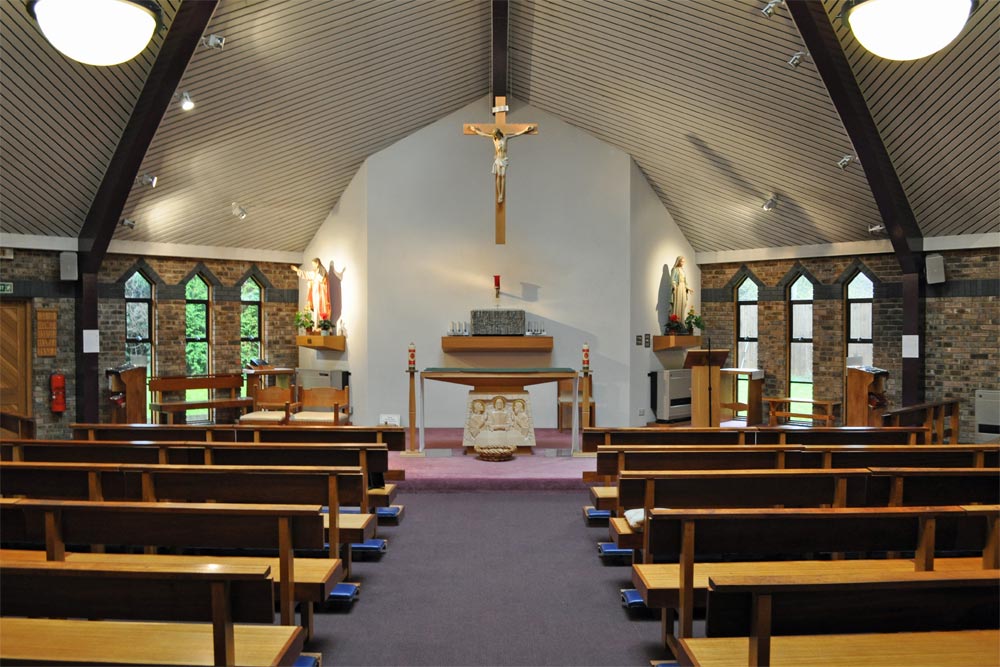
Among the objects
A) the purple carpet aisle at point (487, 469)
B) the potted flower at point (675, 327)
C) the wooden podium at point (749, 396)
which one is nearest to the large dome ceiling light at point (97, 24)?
the purple carpet aisle at point (487, 469)

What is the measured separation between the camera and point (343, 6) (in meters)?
7.46

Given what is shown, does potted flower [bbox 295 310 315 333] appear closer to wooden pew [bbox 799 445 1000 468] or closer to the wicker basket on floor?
the wicker basket on floor

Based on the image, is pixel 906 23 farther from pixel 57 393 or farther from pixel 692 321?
pixel 57 393

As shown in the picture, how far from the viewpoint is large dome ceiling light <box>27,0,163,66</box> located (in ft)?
13.3

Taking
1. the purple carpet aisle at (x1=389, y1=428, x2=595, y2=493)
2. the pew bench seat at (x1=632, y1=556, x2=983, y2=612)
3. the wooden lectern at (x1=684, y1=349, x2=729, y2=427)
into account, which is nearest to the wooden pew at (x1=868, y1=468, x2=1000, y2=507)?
the pew bench seat at (x1=632, y1=556, x2=983, y2=612)

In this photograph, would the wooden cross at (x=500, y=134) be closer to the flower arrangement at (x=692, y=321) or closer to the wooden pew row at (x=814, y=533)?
the flower arrangement at (x=692, y=321)

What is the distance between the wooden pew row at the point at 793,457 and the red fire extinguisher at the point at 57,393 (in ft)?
25.1

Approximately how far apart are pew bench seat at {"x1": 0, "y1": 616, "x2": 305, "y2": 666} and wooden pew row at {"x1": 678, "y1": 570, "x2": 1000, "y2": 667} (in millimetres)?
1394

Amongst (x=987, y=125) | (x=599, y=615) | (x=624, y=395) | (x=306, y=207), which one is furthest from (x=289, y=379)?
(x=987, y=125)

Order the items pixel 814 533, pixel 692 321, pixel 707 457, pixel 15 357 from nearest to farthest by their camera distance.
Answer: pixel 814 533
pixel 707 457
pixel 15 357
pixel 692 321

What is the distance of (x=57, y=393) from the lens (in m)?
9.10

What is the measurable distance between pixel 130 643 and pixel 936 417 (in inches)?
353

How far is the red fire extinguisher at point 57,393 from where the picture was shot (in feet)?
29.8

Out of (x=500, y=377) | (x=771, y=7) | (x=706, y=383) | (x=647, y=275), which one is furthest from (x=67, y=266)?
(x=771, y=7)
